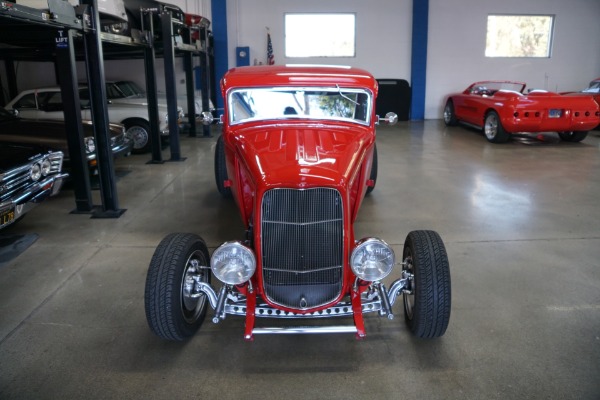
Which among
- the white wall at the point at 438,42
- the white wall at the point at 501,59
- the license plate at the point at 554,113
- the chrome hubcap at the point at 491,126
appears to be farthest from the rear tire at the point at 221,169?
the white wall at the point at 501,59

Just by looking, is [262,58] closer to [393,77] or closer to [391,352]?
[393,77]

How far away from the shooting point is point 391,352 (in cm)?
298

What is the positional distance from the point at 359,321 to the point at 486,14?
14.6 metres

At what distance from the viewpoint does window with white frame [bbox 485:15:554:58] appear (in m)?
14.9

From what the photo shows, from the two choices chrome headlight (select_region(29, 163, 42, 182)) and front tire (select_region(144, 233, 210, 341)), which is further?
chrome headlight (select_region(29, 163, 42, 182))

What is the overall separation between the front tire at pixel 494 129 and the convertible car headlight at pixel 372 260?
8.38 m

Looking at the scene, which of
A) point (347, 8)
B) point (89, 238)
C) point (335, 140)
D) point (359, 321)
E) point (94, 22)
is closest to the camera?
point (359, 321)

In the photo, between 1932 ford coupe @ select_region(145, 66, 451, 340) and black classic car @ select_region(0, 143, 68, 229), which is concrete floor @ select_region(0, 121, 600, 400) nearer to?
1932 ford coupe @ select_region(145, 66, 451, 340)

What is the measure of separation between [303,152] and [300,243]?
69 cm

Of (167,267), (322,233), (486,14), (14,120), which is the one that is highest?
(486,14)

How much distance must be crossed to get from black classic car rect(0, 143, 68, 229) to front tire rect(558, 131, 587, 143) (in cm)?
1018

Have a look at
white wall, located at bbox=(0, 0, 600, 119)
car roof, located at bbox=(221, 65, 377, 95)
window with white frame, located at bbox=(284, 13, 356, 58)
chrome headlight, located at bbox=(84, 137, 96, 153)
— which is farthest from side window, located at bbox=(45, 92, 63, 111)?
window with white frame, located at bbox=(284, 13, 356, 58)

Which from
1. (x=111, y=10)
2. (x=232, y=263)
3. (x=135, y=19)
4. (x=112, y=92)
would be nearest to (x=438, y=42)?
(x=112, y=92)

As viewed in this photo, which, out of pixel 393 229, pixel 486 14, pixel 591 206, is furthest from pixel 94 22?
pixel 486 14
